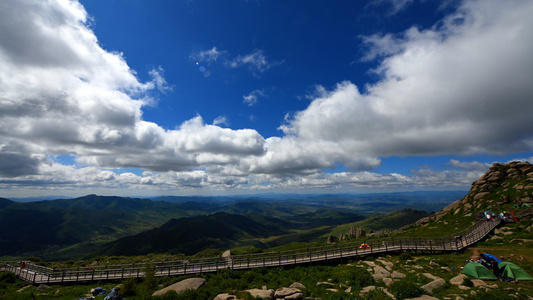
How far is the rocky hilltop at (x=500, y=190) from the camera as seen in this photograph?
148 feet

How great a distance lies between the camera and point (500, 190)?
167 ft

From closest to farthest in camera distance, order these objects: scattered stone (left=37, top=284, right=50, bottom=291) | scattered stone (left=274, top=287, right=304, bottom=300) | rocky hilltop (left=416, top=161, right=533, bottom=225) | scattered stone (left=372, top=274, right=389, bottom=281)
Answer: scattered stone (left=274, top=287, right=304, bottom=300) → scattered stone (left=372, top=274, right=389, bottom=281) → scattered stone (left=37, top=284, right=50, bottom=291) → rocky hilltop (left=416, top=161, right=533, bottom=225)

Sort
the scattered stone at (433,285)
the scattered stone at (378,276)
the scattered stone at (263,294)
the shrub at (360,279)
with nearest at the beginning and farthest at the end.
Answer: the scattered stone at (263,294) < the scattered stone at (433,285) < the shrub at (360,279) < the scattered stone at (378,276)

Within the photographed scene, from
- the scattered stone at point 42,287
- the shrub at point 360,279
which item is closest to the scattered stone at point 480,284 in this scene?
the shrub at point 360,279

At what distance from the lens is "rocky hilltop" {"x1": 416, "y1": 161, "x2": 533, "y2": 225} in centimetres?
4509

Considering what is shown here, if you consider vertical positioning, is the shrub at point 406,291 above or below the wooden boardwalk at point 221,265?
above

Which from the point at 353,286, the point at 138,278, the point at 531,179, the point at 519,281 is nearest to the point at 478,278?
the point at 519,281

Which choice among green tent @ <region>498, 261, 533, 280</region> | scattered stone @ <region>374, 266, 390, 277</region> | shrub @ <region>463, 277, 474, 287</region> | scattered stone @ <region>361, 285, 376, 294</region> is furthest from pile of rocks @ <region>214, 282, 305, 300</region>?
green tent @ <region>498, 261, 533, 280</region>

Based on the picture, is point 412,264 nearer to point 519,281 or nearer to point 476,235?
point 519,281

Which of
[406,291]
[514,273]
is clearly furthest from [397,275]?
[514,273]

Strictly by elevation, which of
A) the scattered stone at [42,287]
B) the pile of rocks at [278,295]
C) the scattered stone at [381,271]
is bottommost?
the scattered stone at [42,287]

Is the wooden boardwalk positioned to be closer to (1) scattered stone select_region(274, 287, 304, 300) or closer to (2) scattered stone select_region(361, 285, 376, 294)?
(2) scattered stone select_region(361, 285, 376, 294)

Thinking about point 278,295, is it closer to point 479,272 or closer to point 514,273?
point 479,272

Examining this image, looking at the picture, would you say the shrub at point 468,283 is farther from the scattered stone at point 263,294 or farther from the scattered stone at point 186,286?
the scattered stone at point 186,286
